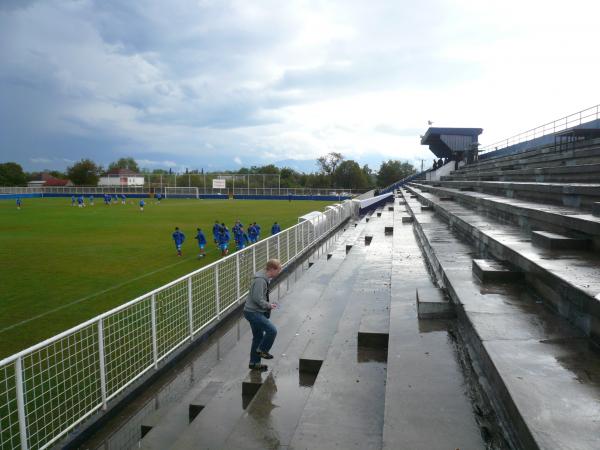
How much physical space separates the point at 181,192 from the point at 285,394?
2776 inches

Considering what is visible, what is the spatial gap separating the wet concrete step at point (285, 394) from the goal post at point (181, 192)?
6616 cm

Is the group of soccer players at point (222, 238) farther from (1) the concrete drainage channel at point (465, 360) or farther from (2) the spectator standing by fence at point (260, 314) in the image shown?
(1) the concrete drainage channel at point (465, 360)

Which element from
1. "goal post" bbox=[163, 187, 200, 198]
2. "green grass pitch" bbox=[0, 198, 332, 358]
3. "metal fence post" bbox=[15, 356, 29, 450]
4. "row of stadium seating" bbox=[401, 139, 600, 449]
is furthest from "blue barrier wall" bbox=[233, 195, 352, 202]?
"metal fence post" bbox=[15, 356, 29, 450]

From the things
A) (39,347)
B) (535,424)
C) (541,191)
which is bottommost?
(39,347)

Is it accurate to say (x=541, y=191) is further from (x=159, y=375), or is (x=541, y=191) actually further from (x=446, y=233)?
(x=159, y=375)

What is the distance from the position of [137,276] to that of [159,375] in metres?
6.91

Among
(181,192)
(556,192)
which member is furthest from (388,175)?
(556,192)

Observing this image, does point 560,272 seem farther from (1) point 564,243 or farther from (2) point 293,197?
(2) point 293,197

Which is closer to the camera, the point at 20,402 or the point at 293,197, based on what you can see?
the point at 20,402

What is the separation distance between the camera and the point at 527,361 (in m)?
2.85

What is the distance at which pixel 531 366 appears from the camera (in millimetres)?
2785

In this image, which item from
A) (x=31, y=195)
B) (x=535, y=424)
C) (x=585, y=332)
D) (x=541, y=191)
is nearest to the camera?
(x=535, y=424)

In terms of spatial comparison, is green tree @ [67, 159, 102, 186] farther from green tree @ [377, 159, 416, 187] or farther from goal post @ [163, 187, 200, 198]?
green tree @ [377, 159, 416, 187]

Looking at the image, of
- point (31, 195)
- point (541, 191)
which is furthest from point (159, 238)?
point (31, 195)
